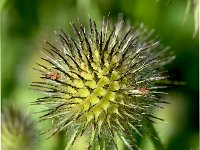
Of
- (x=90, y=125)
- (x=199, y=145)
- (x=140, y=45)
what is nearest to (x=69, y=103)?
(x=90, y=125)

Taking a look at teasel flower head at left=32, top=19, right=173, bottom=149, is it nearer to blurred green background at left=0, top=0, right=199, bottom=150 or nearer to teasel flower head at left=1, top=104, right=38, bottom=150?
teasel flower head at left=1, top=104, right=38, bottom=150

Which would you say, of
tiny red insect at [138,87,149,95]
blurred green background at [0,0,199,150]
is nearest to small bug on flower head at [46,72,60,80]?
tiny red insect at [138,87,149,95]

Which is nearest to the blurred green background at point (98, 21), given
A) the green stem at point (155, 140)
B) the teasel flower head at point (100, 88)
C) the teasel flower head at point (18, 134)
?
the teasel flower head at point (18, 134)

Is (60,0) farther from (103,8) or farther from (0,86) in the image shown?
(0,86)

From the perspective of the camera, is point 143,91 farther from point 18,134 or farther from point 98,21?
point 98,21

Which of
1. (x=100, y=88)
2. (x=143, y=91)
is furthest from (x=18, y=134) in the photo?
(x=143, y=91)
